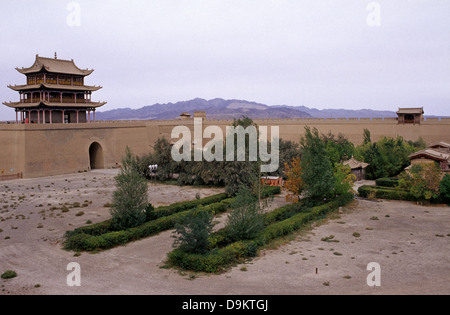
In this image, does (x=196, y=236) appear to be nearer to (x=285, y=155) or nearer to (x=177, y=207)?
(x=177, y=207)

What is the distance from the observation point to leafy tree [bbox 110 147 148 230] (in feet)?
54.4

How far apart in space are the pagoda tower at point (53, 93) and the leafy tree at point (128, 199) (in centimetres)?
2154

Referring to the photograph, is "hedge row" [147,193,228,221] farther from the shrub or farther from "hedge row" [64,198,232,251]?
the shrub

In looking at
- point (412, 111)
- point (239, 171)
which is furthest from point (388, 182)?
point (412, 111)

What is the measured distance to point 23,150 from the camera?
31625 millimetres

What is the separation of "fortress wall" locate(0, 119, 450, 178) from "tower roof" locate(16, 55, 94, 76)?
201 inches

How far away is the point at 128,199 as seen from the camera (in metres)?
16.7

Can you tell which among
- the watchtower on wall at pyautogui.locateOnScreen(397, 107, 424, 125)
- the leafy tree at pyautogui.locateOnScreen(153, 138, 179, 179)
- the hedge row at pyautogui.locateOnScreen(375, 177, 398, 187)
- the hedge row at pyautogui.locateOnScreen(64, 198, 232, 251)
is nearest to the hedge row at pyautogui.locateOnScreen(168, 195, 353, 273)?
the hedge row at pyautogui.locateOnScreen(64, 198, 232, 251)

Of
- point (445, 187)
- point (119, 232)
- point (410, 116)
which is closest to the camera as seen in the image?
point (119, 232)

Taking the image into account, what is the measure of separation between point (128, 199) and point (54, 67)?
2495cm

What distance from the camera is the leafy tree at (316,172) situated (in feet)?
69.3

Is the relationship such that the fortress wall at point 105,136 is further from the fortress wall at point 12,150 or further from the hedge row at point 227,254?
the hedge row at point 227,254
